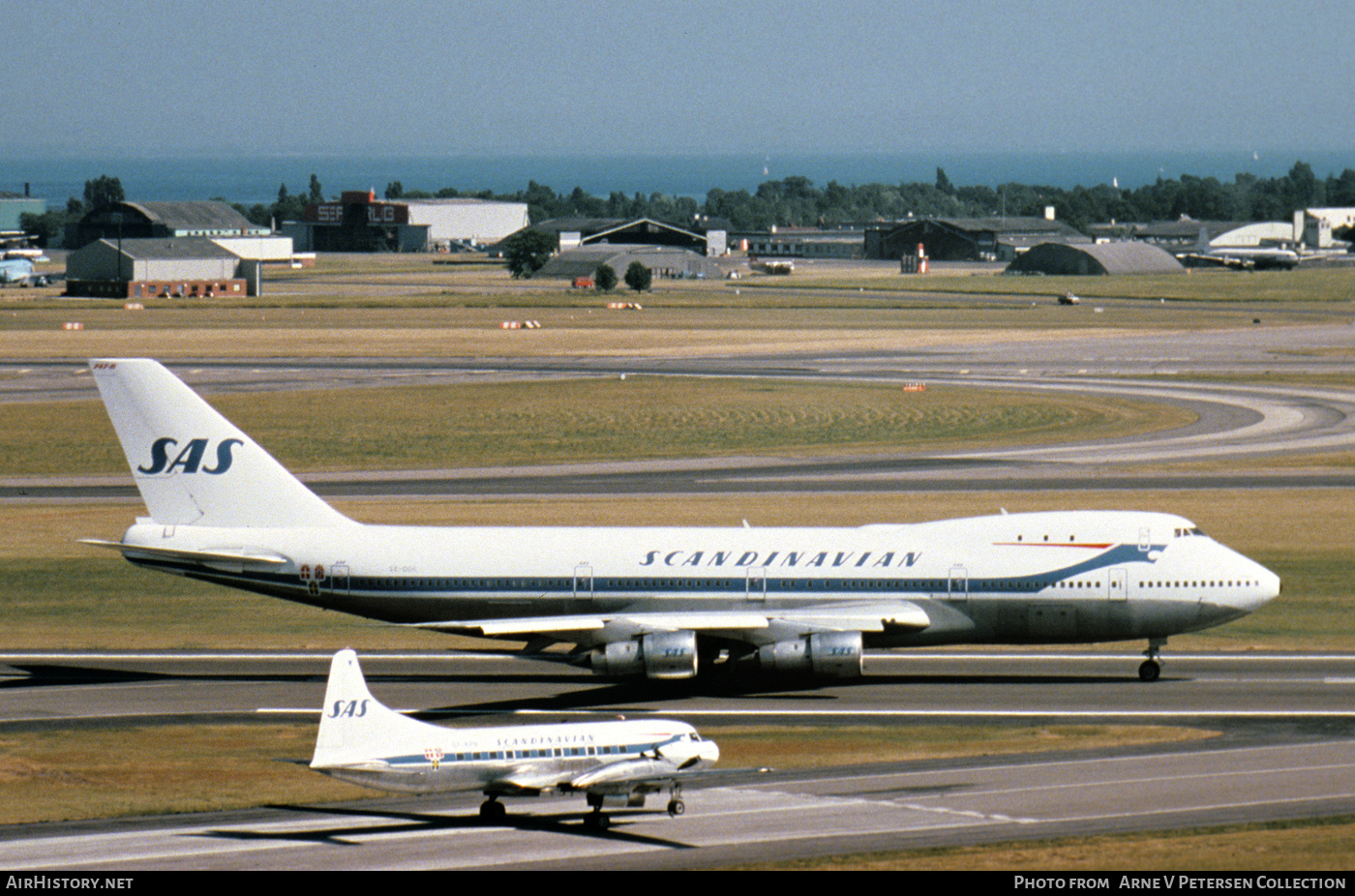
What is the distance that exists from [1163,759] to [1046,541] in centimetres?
1029

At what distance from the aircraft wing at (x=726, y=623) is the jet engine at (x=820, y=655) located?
340 millimetres

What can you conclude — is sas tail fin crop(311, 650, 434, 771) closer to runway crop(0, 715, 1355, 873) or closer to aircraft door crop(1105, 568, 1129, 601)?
runway crop(0, 715, 1355, 873)

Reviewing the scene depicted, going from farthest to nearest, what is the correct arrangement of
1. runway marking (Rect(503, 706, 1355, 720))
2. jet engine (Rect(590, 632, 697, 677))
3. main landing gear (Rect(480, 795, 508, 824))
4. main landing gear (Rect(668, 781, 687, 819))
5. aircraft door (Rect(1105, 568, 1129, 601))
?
aircraft door (Rect(1105, 568, 1129, 601))
jet engine (Rect(590, 632, 697, 677))
runway marking (Rect(503, 706, 1355, 720))
main landing gear (Rect(480, 795, 508, 824))
main landing gear (Rect(668, 781, 687, 819))

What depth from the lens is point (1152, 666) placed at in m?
53.9

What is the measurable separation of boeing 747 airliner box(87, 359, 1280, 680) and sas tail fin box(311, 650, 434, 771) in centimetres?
1547

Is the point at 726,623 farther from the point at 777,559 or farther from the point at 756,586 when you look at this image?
the point at 777,559

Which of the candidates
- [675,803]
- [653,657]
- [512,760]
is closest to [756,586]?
[653,657]

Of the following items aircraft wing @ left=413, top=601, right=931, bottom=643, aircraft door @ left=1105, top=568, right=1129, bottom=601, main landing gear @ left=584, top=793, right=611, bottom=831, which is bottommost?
main landing gear @ left=584, top=793, right=611, bottom=831

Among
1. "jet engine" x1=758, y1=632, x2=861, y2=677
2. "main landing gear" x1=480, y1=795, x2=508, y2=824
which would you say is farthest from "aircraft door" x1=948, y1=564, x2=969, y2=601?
"main landing gear" x1=480, y1=795, x2=508, y2=824

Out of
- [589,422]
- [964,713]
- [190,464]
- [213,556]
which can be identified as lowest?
[589,422]

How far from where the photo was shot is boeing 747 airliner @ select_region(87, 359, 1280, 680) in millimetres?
52344

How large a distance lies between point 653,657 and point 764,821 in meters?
12.0

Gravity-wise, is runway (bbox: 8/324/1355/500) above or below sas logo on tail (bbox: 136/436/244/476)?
below

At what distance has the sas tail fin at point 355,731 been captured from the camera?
35.8m
